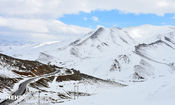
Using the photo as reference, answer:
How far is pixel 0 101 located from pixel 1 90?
1277 cm

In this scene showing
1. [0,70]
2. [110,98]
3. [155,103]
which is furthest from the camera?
[0,70]

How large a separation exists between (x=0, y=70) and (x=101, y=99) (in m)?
84.9

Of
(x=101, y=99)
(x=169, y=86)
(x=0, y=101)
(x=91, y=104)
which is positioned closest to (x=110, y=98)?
(x=101, y=99)

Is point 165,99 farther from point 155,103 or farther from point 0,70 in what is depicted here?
point 0,70

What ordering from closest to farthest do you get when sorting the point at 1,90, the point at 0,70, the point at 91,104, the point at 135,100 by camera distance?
the point at 135,100, the point at 91,104, the point at 1,90, the point at 0,70

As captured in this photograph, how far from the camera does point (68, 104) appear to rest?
2417 centimetres

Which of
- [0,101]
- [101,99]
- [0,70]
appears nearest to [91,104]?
[101,99]

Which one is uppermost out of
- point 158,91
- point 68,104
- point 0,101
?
point 158,91

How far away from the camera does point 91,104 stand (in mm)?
22250

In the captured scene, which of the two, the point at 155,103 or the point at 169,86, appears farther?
the point at 169,86

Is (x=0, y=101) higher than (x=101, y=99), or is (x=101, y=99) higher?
(x=101, y=99)

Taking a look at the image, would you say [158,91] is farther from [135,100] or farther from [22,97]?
[22,97]

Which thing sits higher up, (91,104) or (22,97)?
(91,104)

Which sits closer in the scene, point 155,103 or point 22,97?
point 155,103
